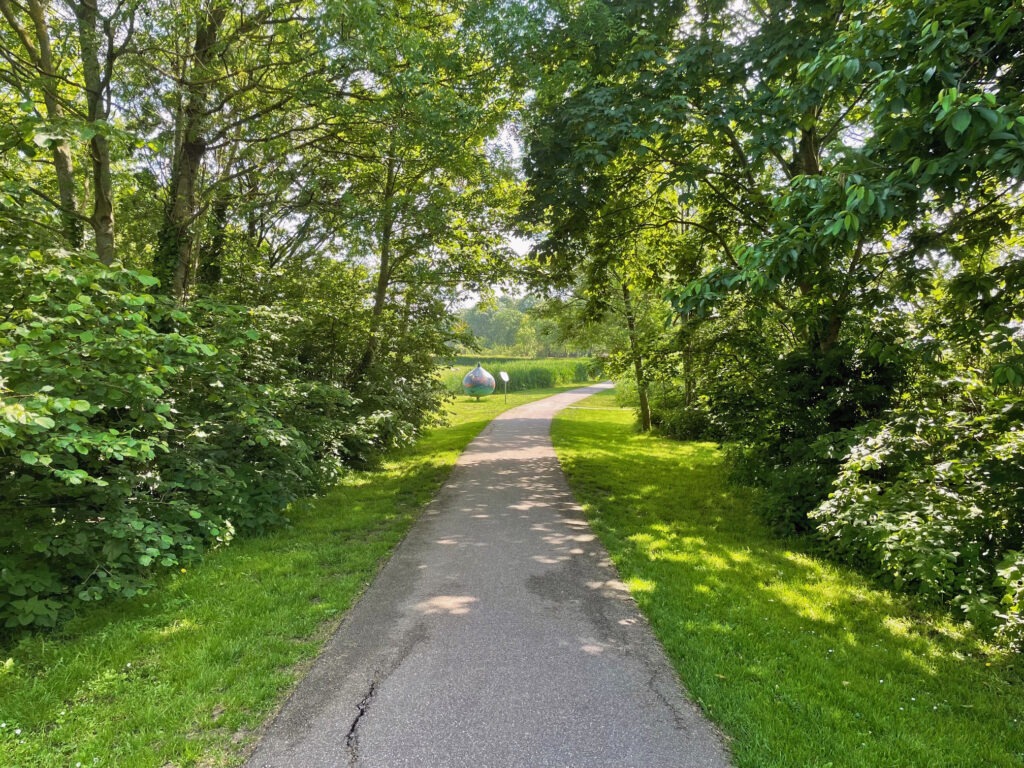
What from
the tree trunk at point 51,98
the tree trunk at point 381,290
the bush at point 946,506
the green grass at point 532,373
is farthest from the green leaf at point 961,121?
the green grass at point 532,373

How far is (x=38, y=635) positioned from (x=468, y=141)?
7.19 metres

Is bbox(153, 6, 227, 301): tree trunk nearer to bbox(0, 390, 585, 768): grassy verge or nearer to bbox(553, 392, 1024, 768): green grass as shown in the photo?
bbox(0, 390, 585, 768): grassy verge

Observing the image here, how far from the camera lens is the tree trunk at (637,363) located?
11.2 metres

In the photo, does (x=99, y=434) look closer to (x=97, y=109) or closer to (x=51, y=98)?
(x=97, y=109)

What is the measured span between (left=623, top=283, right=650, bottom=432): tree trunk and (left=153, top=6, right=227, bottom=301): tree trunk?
7.96 metres

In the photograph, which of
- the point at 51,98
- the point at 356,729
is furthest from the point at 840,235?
the point at 51,98

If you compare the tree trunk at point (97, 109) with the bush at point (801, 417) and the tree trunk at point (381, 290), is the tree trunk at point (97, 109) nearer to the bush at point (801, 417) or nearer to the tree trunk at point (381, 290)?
the tree trunk at point (381, 290)

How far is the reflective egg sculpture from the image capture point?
2917 cm

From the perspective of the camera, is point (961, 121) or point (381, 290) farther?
point (381, 290)

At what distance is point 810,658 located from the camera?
3.32 m

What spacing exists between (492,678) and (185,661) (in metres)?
1.94

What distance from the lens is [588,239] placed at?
930cm


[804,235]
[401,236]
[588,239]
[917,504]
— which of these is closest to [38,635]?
[804,235]

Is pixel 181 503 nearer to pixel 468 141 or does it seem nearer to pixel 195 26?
pixel 195 26
